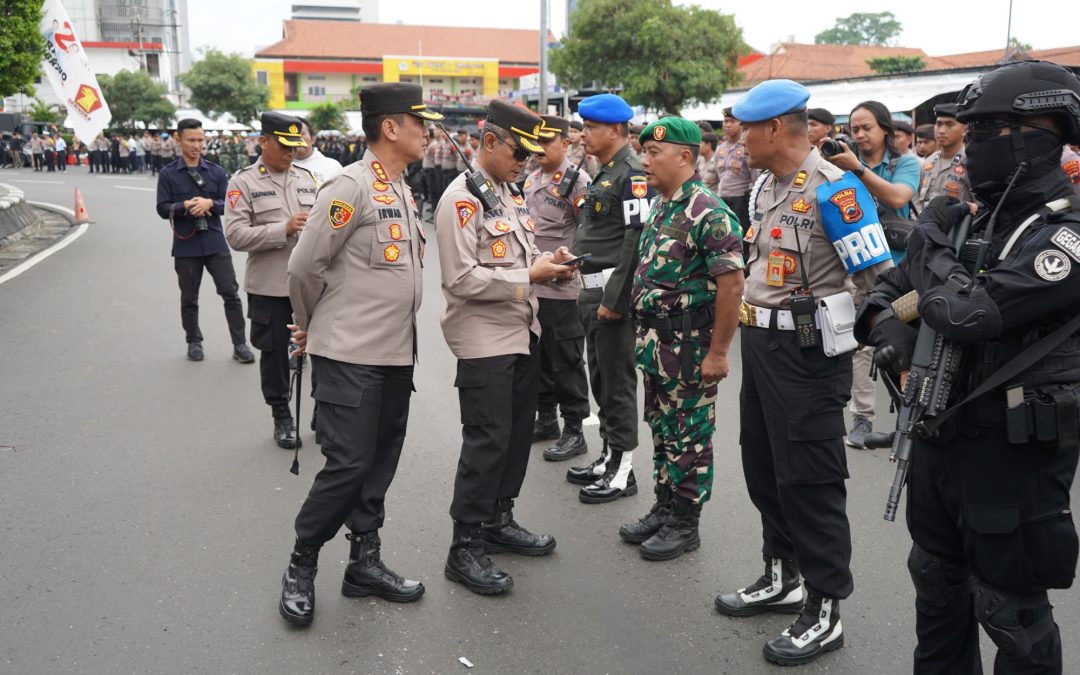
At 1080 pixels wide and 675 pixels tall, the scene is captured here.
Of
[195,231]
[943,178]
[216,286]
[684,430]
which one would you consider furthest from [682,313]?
[195,231]

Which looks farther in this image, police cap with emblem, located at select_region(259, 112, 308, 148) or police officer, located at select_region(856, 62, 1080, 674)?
police cap with emblem, located at select_region(259, 112, 308, 148)

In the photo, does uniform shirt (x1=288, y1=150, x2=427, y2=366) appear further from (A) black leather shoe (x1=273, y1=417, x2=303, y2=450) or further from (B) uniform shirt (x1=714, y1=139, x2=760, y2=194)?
(B) uniform shirt (x1=714, y1=139, x2=760, y2=194)

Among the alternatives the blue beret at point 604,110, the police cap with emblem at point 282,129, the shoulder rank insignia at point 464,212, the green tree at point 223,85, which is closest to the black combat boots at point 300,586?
the shoulder rank insignia at point 464,212


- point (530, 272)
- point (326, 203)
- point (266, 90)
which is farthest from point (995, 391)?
point (266, 90)

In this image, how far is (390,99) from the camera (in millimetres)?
3615

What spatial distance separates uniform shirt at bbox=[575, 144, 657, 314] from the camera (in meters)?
4.77

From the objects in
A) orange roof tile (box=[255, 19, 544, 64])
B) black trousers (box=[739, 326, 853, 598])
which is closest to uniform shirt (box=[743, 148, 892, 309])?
black trousers (box=[739, 326, 853, 598])

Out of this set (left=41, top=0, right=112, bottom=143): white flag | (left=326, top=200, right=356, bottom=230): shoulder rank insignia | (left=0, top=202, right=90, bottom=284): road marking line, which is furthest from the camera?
(left=41, top=0, right=112, bottom=143): white flag

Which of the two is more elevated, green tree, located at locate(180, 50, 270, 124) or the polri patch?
green tree, located at locate(180, 50, 270, 124)

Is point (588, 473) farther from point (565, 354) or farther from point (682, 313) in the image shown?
point (682, 313)

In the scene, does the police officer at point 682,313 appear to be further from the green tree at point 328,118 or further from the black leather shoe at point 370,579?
the green tree at point 328,118

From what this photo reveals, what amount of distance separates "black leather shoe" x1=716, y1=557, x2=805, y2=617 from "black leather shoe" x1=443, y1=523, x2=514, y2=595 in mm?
945

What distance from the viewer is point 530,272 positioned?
392 cm

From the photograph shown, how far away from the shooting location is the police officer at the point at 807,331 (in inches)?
130
